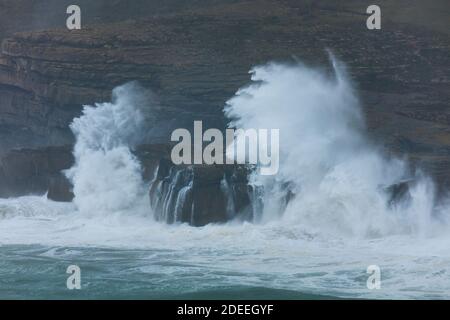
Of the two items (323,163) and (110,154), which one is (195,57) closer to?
(110,154)

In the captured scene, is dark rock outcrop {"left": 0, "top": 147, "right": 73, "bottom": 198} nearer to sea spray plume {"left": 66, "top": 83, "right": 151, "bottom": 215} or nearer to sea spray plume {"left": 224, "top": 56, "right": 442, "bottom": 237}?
sea spray plume {"left": 66, "top": 83, "right": 151, "bottom": 215}

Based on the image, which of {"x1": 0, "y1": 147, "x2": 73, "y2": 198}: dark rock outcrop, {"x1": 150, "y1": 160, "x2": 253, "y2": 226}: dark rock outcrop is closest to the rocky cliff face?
{"x1": 0, "y1": 147, "x2": 73, "y2": 198}: dark rock outcrop

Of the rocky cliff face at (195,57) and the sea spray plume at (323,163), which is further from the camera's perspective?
the rocky cliff face at (195,57)

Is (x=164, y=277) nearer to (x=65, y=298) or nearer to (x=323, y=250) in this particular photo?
(x=65, y=298)

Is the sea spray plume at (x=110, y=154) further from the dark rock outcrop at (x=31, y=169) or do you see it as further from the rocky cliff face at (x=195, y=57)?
the rocky cliff face at (x=195, y=57)

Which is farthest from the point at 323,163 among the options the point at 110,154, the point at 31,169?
the point at 31,169

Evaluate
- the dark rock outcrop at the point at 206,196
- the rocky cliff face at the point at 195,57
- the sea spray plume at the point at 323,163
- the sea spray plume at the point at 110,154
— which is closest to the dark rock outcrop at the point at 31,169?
the rocky cliff face at the point at 195,57
